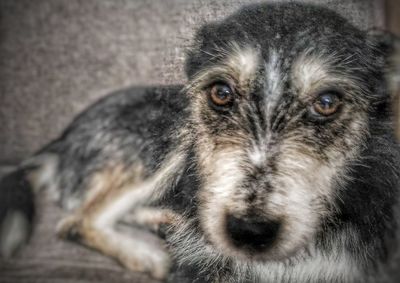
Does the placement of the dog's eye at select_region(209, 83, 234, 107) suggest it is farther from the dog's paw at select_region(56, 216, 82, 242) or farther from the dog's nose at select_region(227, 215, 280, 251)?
the dog's paw at select_region(56, 216, 82, 242)

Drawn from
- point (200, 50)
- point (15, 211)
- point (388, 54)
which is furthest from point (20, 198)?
point (388, 54)

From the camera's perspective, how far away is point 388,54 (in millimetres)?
1000

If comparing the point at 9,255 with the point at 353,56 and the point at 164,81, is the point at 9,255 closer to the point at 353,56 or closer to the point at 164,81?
the point at 164,81

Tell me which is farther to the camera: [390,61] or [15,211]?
[15,211]

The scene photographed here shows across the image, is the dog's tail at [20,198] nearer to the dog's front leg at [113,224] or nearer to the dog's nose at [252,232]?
the dog's front leg at [113,224]

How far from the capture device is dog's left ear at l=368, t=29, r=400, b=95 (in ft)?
3.24

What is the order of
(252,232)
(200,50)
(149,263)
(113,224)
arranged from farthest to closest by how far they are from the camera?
1. (113,224)
2. (149,263)
3. (200,50)
4. (252,232)

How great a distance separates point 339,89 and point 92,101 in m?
1.21

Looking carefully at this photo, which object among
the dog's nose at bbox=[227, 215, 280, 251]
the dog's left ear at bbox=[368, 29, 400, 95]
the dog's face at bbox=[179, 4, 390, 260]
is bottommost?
the dog's nose at bbox=[227, 215, 280, 251]

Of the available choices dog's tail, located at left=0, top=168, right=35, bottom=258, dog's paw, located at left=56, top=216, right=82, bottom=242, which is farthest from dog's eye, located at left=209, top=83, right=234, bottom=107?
dog's tail, located at left=0, top=168, right=35, bottom=258

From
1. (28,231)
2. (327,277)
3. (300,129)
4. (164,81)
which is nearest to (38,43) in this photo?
(28,231)

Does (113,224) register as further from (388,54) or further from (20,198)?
(388,54)

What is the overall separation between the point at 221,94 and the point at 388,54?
0.37m

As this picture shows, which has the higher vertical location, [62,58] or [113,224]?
[62,58]
